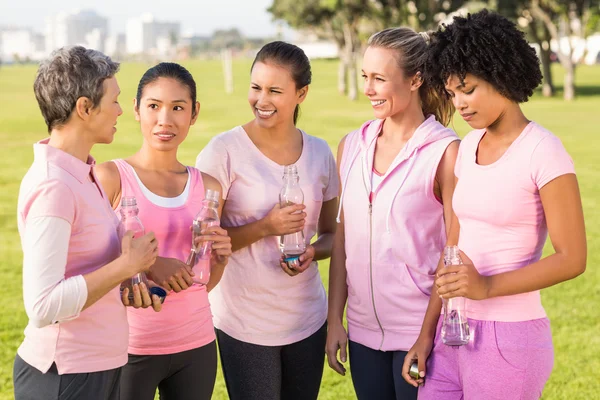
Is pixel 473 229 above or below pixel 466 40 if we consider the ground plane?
below

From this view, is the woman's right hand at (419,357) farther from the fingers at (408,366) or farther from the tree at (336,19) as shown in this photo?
the tree at (336,19)

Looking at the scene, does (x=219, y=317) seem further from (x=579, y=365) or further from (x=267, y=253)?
(x=579, y=365)

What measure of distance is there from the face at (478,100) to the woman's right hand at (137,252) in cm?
138

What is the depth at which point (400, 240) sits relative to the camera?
3.93 m

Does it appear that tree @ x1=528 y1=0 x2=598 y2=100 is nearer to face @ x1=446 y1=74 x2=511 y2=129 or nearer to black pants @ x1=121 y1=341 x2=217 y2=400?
face @ x1=446 y1=74 x2=511 y2=129

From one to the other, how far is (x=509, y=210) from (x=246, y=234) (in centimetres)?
142

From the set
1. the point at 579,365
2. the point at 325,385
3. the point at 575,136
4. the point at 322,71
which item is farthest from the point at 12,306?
the point at 322,71

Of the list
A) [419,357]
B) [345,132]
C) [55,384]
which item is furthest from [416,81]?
[345,132]

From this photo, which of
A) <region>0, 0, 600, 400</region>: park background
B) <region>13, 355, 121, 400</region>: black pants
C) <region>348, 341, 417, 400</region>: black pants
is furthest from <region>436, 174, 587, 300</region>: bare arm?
<region>0, 0, 600, 400</region>: park background

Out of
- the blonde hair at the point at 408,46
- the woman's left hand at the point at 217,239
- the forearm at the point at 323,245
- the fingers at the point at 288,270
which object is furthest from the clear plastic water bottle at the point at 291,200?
the blonde hair at the point at 408,46

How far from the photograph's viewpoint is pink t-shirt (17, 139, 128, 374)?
2994 millimetres

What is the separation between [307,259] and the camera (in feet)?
13.6

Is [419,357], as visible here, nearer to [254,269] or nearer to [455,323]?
[455,323]

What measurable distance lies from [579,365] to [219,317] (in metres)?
4.02
